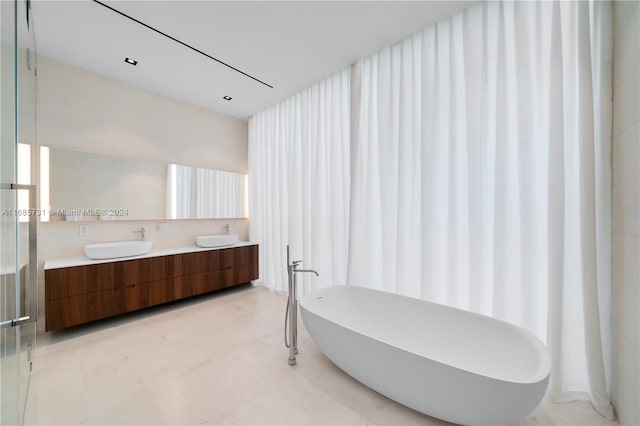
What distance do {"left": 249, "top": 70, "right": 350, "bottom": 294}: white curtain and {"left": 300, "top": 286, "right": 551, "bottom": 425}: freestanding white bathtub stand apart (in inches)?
28.8

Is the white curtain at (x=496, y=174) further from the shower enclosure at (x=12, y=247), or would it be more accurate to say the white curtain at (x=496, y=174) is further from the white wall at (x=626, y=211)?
the shower enclosure at (x=12, y=247)

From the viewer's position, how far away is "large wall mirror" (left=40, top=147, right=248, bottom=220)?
8.21ft

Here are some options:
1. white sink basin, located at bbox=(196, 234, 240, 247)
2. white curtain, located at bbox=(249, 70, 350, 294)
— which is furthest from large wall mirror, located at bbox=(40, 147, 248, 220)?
white curtain, located at bbox=(249, 70, 350, 294)

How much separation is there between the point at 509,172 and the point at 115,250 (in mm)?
3762

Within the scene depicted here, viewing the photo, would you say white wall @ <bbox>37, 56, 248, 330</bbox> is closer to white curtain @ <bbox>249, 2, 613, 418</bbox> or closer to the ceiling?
the ceiling

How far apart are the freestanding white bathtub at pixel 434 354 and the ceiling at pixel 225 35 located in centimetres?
233

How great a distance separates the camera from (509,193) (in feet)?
5.68

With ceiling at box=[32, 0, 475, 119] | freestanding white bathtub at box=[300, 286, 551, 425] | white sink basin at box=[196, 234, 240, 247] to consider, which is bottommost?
freestanding white bathtub at box=[300, 286, 551, 425]

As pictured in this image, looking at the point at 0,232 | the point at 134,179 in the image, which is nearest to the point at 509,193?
the point at 0,232

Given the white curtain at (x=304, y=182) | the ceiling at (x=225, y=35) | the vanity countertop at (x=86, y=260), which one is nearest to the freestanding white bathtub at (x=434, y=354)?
the white curtain at (x=304, y=182)

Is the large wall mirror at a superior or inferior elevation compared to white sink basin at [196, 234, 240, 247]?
superior

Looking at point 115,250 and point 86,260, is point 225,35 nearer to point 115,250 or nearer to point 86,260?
point 115,250

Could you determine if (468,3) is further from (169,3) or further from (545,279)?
(169,3)

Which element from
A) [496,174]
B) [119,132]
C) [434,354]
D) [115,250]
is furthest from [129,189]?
[496,174]
